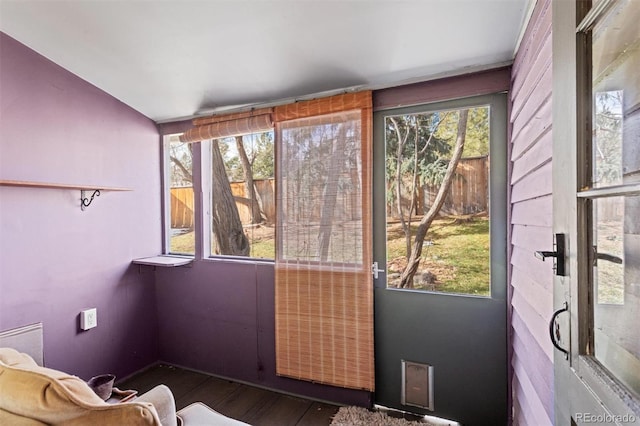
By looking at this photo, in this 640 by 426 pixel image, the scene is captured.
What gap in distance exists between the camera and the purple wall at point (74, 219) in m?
1.88

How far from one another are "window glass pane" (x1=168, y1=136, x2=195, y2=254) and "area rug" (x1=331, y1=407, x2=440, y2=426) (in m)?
1.73

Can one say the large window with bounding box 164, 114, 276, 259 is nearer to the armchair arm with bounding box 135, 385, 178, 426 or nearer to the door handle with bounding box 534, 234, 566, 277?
the armchair arm with bounding box 135, 385, 178, 426

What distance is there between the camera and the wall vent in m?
1.94

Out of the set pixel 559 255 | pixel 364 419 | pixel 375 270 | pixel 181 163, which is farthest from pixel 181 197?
pixel 559 255

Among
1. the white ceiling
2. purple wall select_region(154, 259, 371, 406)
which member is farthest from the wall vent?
the white ceiling

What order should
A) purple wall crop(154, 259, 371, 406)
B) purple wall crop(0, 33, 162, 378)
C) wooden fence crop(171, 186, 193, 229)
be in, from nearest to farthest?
purple wall crop(0, 33, 162, 378), purple wall crop(154, 259, 371, 406), wooden fence crop(171, 186, 193, 229)

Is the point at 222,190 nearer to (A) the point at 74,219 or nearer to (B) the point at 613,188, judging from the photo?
(A) the point at 74,219

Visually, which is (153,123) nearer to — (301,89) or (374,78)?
(301,89)

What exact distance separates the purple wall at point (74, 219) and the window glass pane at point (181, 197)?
0.13m

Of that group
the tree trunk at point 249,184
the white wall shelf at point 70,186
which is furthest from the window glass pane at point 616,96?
the white wall shelf at point 70,186

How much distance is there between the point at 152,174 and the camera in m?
2.78

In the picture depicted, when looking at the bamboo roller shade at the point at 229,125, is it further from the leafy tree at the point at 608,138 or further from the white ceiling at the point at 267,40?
the leafy tree at the point at 608,138

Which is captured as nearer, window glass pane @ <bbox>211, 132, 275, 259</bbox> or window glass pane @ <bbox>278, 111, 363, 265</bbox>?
window glass pane @ <bbox>278, 111, 363, 265</bbox>

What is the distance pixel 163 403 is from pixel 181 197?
191 cm
